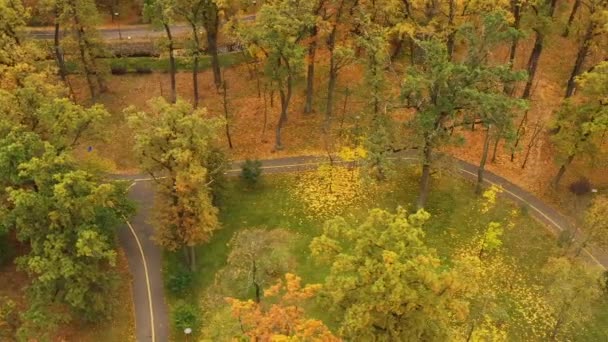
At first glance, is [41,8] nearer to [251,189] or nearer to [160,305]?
[251,189]

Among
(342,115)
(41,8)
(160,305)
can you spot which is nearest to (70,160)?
(160,305)

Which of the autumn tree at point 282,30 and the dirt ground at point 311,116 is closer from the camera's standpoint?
the autumn tree at point 282,30

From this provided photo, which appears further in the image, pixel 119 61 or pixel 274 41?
pixel 119 61

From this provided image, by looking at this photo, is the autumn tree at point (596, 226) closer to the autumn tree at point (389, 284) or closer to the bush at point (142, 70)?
the autumn tree at point (389, 284)

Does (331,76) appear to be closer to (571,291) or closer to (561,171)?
(561,171)

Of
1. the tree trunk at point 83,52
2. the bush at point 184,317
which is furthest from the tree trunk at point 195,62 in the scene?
the bush at point 184,317
